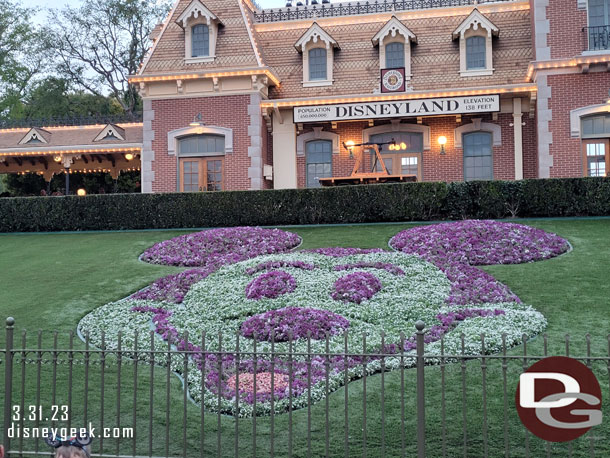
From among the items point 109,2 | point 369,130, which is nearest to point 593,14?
point 369,130

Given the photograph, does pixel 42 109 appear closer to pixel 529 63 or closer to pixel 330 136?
pixel 330 136

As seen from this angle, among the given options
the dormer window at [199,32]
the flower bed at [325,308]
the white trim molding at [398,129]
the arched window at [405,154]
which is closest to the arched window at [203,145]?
the dormer window at [199,32]

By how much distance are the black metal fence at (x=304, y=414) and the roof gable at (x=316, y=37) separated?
58.8 feet

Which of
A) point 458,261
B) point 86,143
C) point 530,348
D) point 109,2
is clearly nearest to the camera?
point 530,348

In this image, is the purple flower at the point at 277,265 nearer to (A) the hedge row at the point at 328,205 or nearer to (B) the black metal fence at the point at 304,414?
(B) the black metal fence at the point at 304,414

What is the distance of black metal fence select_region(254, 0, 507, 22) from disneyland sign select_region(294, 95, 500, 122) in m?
5.08

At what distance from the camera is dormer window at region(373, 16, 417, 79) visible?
2302 centimetres

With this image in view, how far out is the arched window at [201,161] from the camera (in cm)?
2308

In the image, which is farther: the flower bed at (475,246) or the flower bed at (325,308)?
the flower bed at (475,246)

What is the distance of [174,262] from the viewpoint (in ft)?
46.2

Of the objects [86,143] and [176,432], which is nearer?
[176,432]

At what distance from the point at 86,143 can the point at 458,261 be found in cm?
1887

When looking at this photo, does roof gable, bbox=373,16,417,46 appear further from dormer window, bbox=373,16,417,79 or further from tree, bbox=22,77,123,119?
tree, bbox=22,77,123,119

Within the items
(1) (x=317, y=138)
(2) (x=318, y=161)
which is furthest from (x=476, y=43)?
(2) (x=318, y=161)
